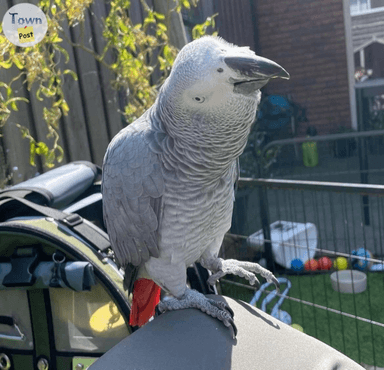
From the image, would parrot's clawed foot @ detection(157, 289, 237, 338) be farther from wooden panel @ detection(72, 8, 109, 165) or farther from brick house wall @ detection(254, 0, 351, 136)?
brick house wall @ detection(254, 0, 351, 136)

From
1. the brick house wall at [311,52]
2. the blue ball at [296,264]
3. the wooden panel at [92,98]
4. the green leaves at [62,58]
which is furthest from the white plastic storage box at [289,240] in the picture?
the brick house wall at [311,52]

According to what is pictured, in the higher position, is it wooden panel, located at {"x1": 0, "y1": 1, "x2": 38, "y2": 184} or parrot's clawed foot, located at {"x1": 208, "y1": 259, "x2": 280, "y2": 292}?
wooden panel, located at {"x1": 0, "y1": 1, "x2": 38, "y2": 184}

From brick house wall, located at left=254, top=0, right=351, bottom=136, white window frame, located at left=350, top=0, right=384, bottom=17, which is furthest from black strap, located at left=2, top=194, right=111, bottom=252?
white window frame, located at left=350, top=0, right=384, bottom=17

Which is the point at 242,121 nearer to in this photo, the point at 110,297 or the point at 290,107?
the point at 110,297

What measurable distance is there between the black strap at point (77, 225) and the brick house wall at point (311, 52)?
3518mm

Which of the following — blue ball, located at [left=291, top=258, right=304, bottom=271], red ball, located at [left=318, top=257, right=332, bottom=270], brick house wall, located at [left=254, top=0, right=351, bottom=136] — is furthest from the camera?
brick house wall, located at [left=254, top=0, right=351, bottom=136]

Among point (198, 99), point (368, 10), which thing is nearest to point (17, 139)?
point (198, 99)

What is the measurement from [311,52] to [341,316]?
3.20m

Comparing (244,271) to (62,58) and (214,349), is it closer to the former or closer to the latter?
(214,349)

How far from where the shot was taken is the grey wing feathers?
76 centimetres

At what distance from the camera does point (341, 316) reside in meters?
1.56

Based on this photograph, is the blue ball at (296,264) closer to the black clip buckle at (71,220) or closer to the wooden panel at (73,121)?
the wooden panel at (73,121)

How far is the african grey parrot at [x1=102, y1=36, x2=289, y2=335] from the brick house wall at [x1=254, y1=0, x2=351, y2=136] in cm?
364

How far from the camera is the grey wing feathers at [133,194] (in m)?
0.76
